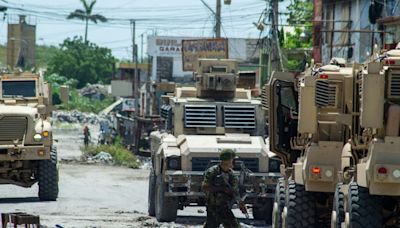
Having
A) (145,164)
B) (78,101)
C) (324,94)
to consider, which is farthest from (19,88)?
(78,101)

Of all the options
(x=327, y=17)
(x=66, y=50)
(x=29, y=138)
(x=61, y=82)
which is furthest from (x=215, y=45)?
(x=66, y=50)

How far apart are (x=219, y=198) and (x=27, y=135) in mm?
10064

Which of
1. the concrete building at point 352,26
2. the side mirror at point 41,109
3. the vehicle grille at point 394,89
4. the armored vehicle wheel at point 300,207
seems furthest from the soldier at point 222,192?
the concrete building at point 352,26

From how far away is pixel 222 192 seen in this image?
15258mm

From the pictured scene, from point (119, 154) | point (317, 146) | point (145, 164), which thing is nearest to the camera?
point (317, 146)

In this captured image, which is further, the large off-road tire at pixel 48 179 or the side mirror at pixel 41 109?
the side mirror at pixel 41 109

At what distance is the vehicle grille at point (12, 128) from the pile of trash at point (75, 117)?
6687 centimetres

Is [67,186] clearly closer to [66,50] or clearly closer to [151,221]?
[151,221]

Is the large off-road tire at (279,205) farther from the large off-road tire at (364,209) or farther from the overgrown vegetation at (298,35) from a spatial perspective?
the overgrown vegetation at (298,35)

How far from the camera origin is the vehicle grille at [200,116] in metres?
22.6

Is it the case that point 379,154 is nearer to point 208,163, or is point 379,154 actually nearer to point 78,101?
point 208,163

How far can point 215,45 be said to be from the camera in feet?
174

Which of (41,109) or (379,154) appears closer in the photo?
(379,154)

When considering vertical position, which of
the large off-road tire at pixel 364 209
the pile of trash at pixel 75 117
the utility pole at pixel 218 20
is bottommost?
the pile of trash at pixel 75 117
